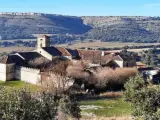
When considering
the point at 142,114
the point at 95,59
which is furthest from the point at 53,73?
the point at 142,114

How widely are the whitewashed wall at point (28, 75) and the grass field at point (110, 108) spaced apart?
42.7ft

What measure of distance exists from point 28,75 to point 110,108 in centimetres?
2092

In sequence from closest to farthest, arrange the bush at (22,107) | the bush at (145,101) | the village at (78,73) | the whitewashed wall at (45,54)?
the bush at (22,107) → the bush at (145,101) → the village at (78,73) → the whitewashed wall at (45,54)

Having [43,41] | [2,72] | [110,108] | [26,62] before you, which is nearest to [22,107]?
[110,108]

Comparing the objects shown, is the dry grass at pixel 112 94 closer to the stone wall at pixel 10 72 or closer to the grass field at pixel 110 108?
the grass field at pixel 110 108

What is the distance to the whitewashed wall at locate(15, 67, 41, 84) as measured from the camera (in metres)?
59.2

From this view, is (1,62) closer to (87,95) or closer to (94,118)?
(87,95)

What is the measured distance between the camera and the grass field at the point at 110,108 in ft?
132

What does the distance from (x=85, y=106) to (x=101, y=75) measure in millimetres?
12677

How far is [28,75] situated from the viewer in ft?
201

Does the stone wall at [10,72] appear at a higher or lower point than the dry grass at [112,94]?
higher

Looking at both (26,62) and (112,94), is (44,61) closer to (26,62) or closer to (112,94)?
(26,62)

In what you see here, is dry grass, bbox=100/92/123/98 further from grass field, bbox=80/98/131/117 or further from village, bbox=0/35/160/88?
village, bbox=0/35/160/88

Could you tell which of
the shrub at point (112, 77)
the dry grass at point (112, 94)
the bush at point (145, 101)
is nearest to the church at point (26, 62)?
the shrub at point (112, 77)
